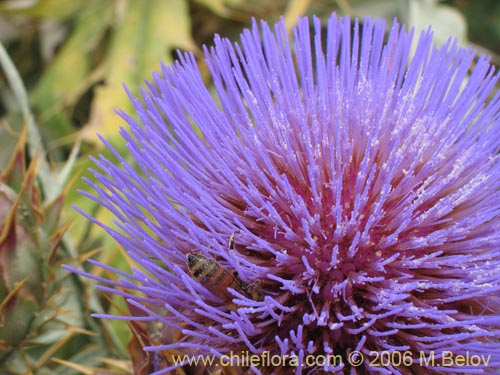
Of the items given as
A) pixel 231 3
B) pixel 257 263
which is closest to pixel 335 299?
pixel 257 263

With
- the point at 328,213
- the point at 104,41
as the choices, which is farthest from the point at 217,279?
the point at 104,41

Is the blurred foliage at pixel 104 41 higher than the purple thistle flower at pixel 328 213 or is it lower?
higher

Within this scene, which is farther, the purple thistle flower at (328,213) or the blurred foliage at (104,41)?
the blurred foliage at (104,41)

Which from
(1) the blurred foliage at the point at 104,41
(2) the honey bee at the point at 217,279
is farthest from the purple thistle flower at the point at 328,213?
(1) the blurred foliage at the point at 104,41

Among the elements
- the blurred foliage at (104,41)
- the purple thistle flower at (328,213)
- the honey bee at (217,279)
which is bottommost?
the honey bee at (217,279)

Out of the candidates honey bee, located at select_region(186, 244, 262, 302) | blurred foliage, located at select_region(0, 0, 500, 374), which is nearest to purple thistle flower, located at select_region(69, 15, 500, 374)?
honey bee, located at select_region(186, 244, 262, 302)

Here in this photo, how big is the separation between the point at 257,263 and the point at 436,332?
0.26 metres

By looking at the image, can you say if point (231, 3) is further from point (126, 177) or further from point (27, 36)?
point (126, 177)

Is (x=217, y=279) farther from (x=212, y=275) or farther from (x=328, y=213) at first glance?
(x=328, y=213)

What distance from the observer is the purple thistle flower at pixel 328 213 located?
2.68ft

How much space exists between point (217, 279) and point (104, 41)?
114 centimetres

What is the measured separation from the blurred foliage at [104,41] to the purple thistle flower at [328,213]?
53 centimetres

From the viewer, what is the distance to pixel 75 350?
3.76ft

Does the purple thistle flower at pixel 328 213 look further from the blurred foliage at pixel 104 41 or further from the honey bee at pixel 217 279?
the blurred foliage at pixel 104 41
